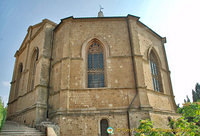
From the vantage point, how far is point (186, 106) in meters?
4.92

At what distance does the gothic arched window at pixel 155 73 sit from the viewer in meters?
13.8

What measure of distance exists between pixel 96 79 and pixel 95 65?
1155 mm

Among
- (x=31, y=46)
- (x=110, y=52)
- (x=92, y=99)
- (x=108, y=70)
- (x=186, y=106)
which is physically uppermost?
(x=31, y=46)

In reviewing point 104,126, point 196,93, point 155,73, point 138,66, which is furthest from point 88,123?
point 196,93

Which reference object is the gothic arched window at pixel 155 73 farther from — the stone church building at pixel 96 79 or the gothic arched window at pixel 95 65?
the gothic arched window at pixel 95 65

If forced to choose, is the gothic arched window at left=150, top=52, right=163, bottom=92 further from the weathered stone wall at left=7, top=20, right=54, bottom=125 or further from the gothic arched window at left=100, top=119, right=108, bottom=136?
the weathered stone wall at left=7, top=20, right=54, bottom=125

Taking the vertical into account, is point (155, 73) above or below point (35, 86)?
above

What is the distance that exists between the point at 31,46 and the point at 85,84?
27.7ft

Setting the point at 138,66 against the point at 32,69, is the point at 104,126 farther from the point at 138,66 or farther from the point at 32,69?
the point at 32,69

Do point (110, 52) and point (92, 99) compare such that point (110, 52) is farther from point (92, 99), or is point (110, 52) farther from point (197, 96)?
point (197, 96)


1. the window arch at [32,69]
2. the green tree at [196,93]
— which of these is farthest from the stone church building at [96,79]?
the green tree at [196,93]

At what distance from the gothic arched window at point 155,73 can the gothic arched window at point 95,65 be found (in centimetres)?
460

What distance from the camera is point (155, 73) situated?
14.3 m

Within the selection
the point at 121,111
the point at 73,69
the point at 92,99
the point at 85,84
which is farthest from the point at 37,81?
the point at 121,111
